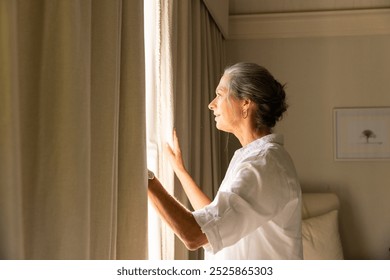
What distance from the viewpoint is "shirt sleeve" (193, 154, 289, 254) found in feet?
4.56

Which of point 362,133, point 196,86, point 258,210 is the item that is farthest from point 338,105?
point 258,210

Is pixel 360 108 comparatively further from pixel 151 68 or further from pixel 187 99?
pixel 151 68

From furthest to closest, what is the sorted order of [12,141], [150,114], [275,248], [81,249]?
[150,114] → [275,248] → [81,249] → [12,141]

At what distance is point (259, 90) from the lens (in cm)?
165

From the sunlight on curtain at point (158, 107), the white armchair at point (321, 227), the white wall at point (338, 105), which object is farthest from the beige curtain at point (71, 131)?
the white wall at point (338, 105)

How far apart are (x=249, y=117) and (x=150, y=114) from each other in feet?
1.90

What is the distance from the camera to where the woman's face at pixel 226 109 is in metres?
1.71

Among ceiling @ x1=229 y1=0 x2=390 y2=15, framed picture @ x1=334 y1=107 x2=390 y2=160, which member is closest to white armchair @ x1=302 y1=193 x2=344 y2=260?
framed picture @ x1=334 y1=107 x2=390 y2=160

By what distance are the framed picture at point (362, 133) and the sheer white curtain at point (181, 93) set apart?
1.13 meters

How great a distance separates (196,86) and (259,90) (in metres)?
1.18

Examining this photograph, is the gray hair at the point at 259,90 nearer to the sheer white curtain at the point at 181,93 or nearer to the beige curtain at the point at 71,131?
the beige curtain at the point at 71,131

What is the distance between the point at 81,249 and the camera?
1.15m

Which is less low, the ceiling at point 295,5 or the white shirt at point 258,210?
the ceiling at point 295,5
